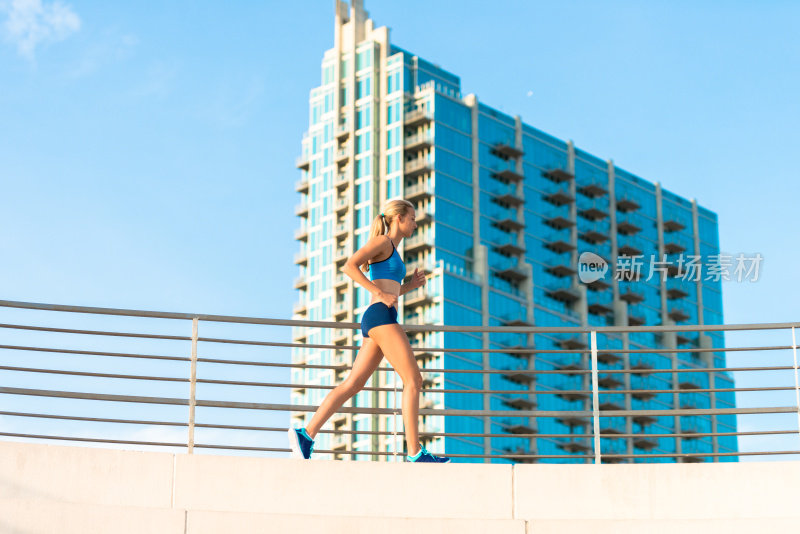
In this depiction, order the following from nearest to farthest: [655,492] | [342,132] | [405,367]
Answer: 1. [655,492]
2. [405,367]
3. [342,132]

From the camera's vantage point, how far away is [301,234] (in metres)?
99.3

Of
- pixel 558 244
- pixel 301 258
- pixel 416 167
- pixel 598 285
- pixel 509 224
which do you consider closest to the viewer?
pixel 416 167

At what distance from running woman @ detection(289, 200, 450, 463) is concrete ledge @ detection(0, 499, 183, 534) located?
1.26 metres

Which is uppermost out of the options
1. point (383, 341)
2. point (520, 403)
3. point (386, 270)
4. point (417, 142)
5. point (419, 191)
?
point (417, 142)

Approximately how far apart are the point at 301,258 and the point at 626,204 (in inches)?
1189

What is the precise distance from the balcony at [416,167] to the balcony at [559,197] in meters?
14.1

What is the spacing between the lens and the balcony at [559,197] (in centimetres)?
10212

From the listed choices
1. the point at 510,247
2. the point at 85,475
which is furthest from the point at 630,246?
the point at 85,475

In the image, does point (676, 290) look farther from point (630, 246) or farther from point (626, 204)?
point (626, 204)

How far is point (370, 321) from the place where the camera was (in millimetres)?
9445

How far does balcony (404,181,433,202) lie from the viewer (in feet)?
298

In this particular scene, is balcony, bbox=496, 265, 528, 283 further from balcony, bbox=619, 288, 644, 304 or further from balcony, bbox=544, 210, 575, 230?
balcony, bbox=619, 288, 644, 304

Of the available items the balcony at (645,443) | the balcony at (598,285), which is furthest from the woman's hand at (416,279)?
the balcony at (598,285)

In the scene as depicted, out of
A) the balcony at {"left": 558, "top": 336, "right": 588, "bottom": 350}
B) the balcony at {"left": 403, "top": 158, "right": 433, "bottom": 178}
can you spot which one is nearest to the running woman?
the balcony at {"left": 403, "top": 158, "right": 433, "bottom": 178}
